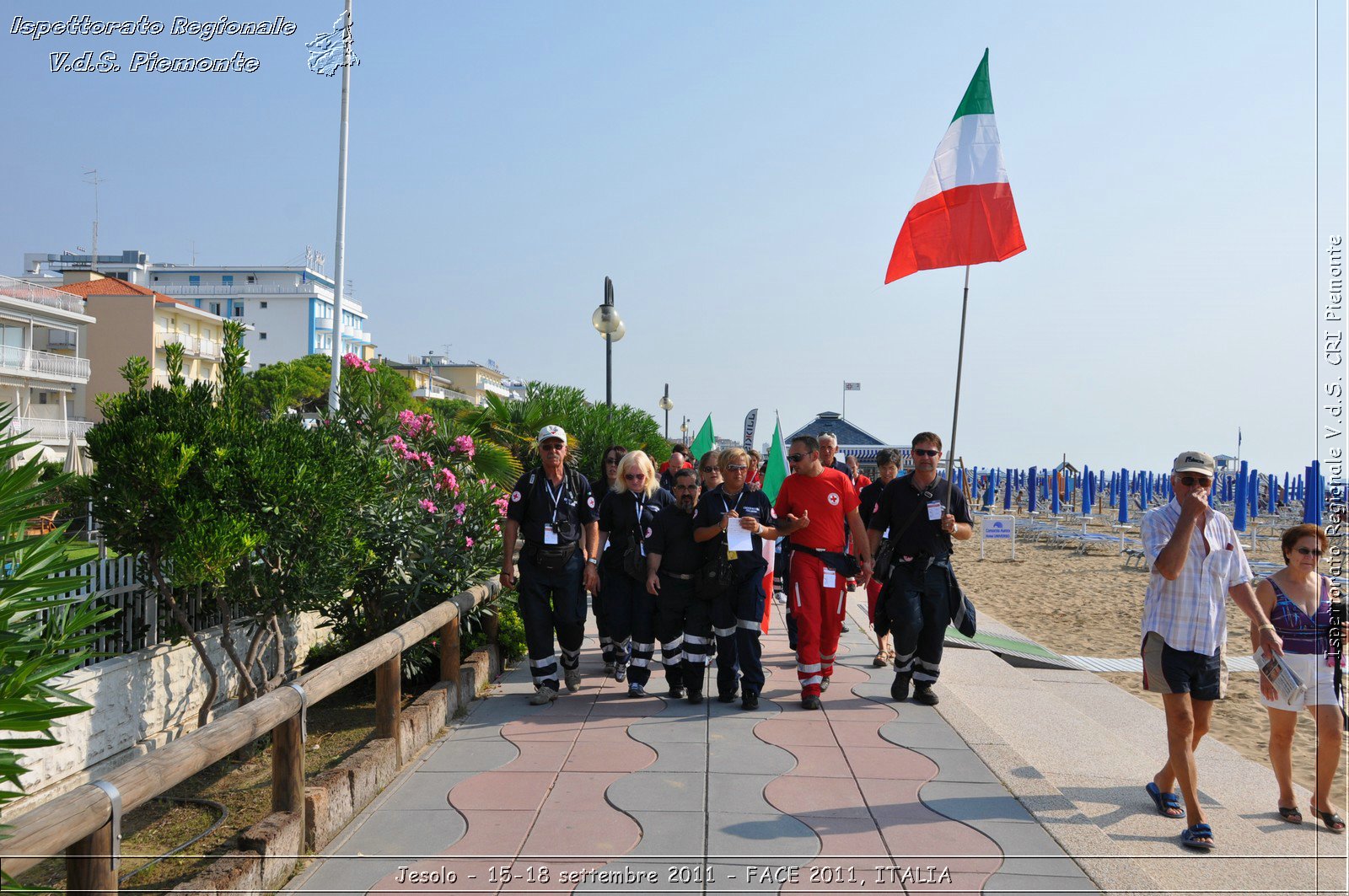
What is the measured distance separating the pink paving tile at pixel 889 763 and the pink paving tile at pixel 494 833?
71.1 inches

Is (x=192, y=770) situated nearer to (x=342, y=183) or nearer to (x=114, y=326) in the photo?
(x=342, y=183)

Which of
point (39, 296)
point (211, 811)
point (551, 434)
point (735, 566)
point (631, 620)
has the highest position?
point (39, 296)

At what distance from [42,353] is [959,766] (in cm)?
5299

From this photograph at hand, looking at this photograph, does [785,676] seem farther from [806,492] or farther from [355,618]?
[355,618]

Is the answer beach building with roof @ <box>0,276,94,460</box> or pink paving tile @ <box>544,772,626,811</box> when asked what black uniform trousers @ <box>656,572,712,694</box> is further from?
beach building with roof @ <box>0,276,94,460</box>

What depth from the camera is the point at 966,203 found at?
9.07m

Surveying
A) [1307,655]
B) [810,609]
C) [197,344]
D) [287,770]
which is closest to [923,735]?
[810,609]

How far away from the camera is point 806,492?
6.61 m

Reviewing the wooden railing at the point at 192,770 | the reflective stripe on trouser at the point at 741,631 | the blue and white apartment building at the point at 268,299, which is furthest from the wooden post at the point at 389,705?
the blue and white apartment building at the point at 268,299

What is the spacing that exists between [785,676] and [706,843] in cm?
369

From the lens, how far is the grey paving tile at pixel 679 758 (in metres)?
5.00

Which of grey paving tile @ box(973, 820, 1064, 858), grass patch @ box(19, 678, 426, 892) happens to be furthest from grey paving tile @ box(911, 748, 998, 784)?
grass patch @ box(19, 678, 426, 892)

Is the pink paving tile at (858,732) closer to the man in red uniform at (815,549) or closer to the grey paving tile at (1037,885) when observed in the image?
the man in red uniform at (815,549)

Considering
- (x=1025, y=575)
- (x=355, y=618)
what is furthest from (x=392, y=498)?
(x=1025, y=575)
